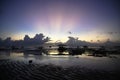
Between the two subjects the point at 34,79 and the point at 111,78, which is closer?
the point at 34,79

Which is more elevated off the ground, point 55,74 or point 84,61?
point 55,74

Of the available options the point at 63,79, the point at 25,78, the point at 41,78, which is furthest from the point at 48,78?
the point at 25,78

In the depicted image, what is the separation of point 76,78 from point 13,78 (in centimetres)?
712

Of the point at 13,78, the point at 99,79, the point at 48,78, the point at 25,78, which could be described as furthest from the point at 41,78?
the point at 99,79

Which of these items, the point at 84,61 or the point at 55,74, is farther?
the point at 84,61

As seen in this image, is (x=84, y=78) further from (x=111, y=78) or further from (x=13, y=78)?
(x=13, y=78)

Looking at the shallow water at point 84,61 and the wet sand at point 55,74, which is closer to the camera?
the wet sand at point 55,74

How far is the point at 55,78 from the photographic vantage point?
13.6m

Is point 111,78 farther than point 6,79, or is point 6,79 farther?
point 111,78

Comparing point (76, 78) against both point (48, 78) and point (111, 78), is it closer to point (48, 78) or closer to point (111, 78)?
point (48, 78)

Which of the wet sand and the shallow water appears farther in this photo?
the shallow water

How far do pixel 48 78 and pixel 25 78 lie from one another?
2575 millimetres

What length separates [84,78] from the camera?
13.8 m

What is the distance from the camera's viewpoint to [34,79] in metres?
13.1
